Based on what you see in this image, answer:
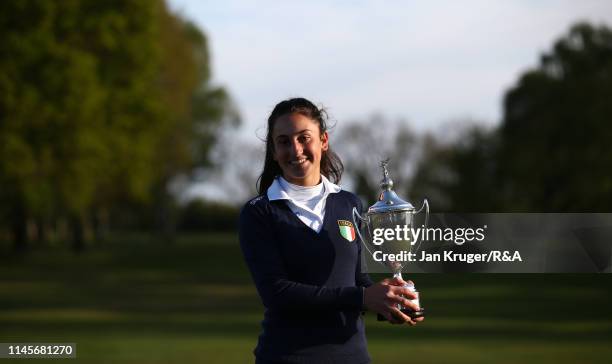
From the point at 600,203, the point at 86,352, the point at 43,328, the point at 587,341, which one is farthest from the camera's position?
the point at 600,203

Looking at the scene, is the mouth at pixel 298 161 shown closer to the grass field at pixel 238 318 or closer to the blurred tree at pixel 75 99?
the grass field at pixel 238 318

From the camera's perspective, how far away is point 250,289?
25.8 metres

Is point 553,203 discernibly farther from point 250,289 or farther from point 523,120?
point 250,289

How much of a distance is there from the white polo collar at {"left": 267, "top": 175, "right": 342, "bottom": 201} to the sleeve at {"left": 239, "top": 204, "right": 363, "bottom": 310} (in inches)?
2.8

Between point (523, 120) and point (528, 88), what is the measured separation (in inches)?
87.8

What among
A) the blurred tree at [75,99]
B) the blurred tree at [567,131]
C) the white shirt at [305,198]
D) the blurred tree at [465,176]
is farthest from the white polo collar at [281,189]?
the blurred tree at [465,176]

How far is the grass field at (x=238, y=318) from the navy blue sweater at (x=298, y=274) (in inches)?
326

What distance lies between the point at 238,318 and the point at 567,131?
2703 cm

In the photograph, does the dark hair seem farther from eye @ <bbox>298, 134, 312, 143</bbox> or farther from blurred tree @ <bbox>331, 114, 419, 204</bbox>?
blurred tree @ <bbox>331, 114, 419, 204</bbox>

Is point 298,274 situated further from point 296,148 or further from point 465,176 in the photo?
point 465,176

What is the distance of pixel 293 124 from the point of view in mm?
3260

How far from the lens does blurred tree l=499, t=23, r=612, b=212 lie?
39438 millimetres

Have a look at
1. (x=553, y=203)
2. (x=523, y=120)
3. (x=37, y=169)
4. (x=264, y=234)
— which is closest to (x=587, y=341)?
(x=264, y=234)

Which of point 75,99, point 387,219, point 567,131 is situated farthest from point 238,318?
point 567,131
